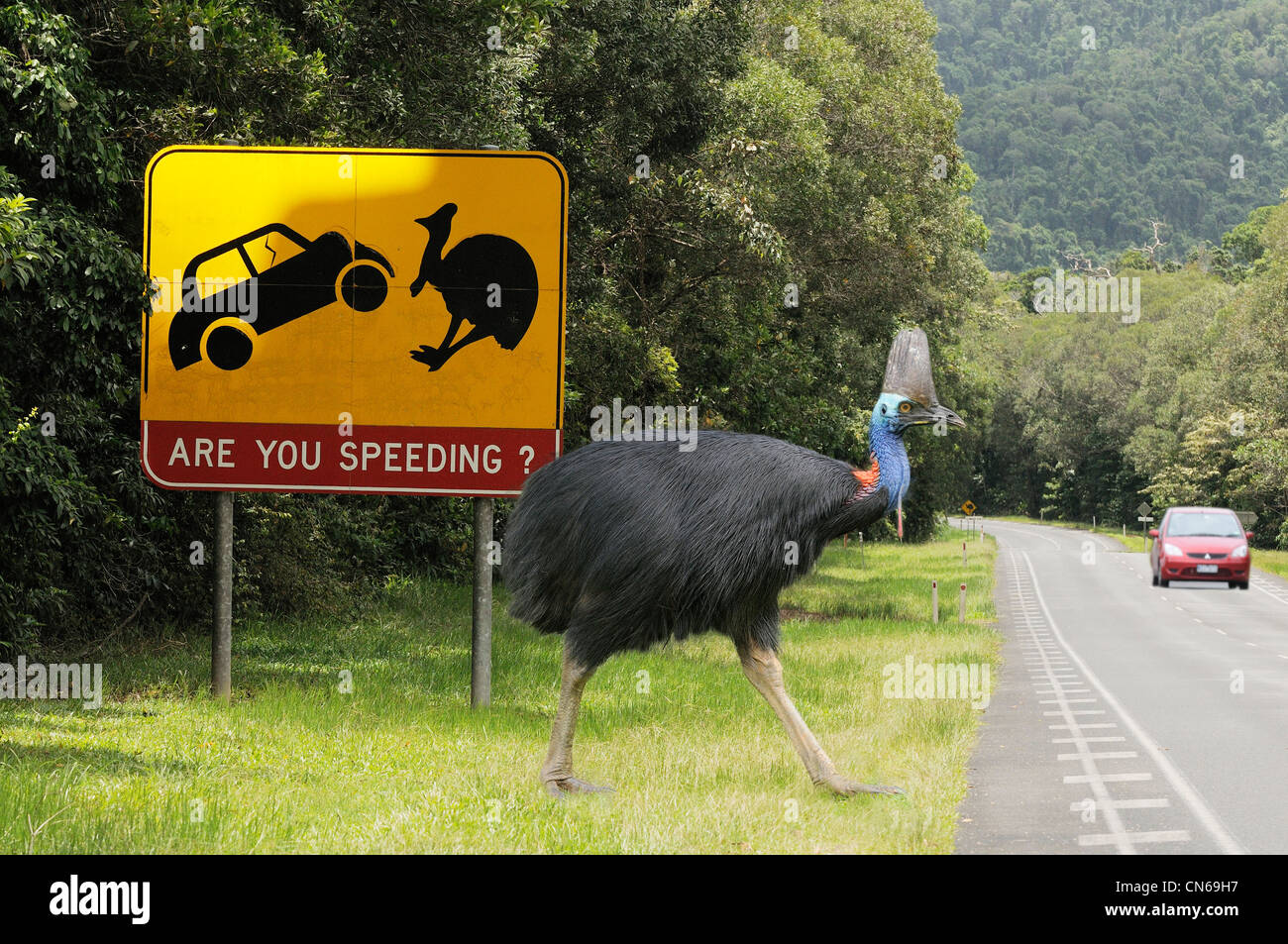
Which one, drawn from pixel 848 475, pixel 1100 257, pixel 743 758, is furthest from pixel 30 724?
pixel 1100 257

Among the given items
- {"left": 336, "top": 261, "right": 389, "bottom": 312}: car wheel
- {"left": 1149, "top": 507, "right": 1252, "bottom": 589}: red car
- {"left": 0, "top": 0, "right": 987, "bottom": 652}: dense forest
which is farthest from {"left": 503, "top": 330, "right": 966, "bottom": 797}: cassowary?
{"left": 1149, "top": 507, "right": 1252, "bottom": 589}: red car

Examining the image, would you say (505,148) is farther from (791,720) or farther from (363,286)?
(791,720)

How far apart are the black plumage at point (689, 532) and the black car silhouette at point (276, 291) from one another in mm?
4843

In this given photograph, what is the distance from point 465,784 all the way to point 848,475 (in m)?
2.97

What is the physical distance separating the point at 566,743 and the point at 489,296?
5.18m

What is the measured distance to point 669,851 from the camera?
7395mm

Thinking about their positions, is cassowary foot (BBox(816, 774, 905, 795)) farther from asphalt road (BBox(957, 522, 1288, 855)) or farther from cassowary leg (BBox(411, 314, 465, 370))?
cassowary leg (BBox(411, 314, 465, 370))

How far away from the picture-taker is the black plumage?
8.60 metres

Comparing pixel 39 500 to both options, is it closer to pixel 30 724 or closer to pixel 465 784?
pixel 30 724

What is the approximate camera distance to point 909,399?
9.02 meters

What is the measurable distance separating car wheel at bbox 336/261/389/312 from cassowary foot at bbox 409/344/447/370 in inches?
21.8

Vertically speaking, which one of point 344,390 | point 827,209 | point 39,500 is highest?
point 827,209

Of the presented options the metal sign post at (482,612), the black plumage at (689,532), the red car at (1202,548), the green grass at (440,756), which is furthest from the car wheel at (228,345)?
the red car at (1202,548)

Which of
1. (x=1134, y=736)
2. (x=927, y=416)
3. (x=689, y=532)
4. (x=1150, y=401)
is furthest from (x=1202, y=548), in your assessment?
(x=1150, y=401)
